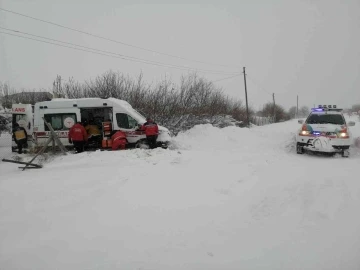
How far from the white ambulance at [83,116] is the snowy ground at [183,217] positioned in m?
3.80

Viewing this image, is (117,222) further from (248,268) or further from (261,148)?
(261,148)

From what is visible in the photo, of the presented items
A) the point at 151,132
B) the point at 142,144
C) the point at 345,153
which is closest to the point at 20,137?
the point at 142,144

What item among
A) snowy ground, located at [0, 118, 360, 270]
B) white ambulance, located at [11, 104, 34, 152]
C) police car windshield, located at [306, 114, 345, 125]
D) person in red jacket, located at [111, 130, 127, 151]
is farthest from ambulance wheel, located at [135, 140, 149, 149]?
police car windshield, located at [306, 114, 345, 125]

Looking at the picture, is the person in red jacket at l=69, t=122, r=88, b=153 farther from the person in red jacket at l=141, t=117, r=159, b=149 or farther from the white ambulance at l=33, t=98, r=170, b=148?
the person in red jacket at l=141, t=117, r=159, b=149

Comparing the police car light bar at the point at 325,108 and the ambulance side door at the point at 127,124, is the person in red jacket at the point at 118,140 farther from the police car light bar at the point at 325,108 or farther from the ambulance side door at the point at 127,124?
the police car light bar at the point at 325,108

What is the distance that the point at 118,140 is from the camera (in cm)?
994

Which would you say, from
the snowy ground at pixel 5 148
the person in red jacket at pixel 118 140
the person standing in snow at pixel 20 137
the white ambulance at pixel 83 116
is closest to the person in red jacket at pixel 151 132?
the white ambulance at pixel 83 116

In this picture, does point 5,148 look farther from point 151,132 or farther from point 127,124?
point 151,132

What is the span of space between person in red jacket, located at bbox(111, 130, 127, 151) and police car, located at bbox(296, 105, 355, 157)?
7070 millimetres

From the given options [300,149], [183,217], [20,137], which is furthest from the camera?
[20,137]

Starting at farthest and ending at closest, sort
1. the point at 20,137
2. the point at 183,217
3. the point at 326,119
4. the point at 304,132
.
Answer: the point at 20,137 → the point at 326,119 → the point at 304,132 → the point at 183,217

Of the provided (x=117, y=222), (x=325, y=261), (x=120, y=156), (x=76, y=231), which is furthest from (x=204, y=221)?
(x=120, y=156)

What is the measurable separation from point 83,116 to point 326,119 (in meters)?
10.7

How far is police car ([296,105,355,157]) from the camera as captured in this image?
852 cm
